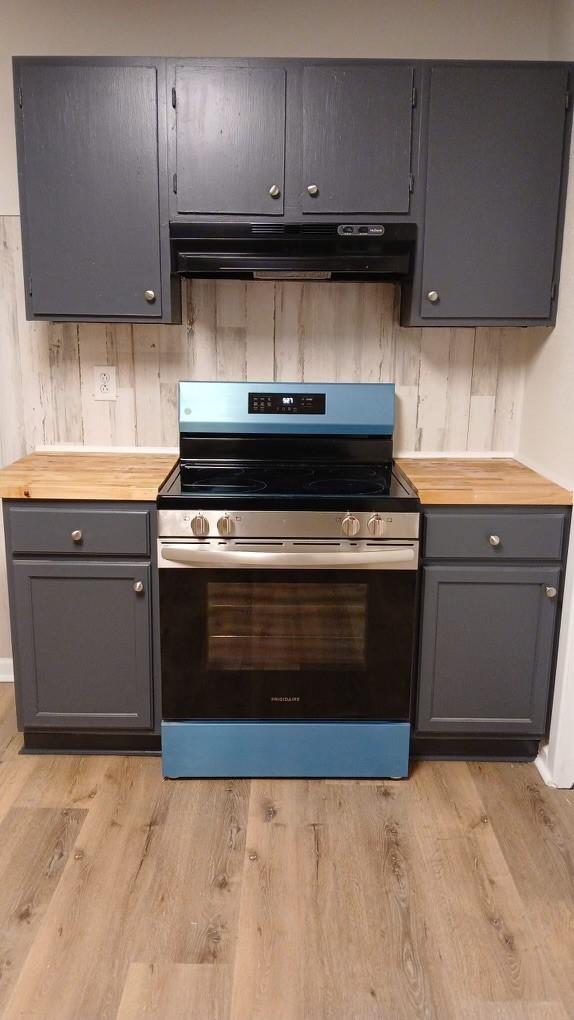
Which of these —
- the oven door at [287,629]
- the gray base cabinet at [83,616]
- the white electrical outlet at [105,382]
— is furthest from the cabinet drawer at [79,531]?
the white electrical outlet at [105,382]

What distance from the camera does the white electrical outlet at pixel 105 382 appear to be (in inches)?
109

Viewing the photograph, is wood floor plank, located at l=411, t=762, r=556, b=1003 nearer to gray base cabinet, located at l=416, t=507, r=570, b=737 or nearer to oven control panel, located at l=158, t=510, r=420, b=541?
gray base cabinet, located at l=416, t=507, r=570, b=737

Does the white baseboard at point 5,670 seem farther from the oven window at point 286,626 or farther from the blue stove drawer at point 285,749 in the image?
the oven window at point 286,626

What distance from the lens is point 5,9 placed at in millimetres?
2541

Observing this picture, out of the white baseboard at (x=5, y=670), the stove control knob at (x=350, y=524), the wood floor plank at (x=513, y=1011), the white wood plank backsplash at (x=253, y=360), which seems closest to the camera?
the wood floor plank at (x=513, y=1011)

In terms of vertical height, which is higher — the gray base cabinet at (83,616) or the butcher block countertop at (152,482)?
the butcher block countertop at (152,482)

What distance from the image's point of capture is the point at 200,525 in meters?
A: 2.21

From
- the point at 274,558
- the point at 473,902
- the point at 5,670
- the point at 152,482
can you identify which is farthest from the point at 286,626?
the point at 5,670

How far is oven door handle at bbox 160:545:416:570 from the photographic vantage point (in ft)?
7.31

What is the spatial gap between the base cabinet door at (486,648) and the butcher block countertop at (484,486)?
208 mm

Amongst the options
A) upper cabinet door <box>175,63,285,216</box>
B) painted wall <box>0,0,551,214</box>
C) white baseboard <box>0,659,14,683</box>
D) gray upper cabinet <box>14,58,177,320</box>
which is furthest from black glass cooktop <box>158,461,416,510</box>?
painted wall <box>0,0,551,214</box>

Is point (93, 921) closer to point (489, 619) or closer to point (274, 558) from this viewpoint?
point (274, 558)

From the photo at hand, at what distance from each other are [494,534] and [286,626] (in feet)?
2.21

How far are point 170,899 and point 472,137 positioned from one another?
2.25 m
